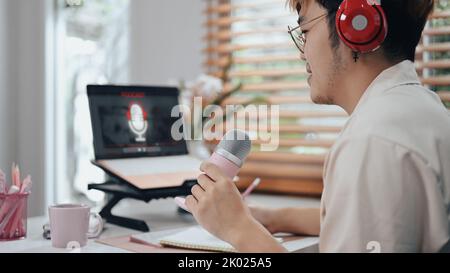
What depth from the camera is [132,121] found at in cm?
149

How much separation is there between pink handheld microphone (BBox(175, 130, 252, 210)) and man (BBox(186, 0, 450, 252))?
38 mm

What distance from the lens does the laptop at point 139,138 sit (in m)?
1.37

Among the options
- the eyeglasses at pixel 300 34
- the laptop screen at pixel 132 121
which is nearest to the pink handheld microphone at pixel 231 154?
the eyeglasses at pixel 300 34

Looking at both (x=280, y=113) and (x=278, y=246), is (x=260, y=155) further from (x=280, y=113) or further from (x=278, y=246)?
(x=278, y=246)

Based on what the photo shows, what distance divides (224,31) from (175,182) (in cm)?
104

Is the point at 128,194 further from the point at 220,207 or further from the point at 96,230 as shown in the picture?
the point at 220,207

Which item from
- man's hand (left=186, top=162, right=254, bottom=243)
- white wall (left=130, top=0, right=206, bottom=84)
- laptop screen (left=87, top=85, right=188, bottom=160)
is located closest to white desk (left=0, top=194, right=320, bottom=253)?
laptop screen (left=87, top=85, right=188, bottom=160)

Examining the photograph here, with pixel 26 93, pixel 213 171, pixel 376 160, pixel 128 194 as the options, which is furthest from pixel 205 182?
pixel 26 93

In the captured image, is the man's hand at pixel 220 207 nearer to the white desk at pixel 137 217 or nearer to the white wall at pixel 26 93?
the white desk at pixel 137 217

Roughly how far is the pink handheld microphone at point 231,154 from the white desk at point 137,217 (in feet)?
1.01

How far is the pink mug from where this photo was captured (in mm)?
1044

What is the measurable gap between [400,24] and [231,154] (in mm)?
353

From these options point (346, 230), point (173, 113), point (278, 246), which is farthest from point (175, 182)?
point (346, 230)

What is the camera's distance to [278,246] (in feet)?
2.51
